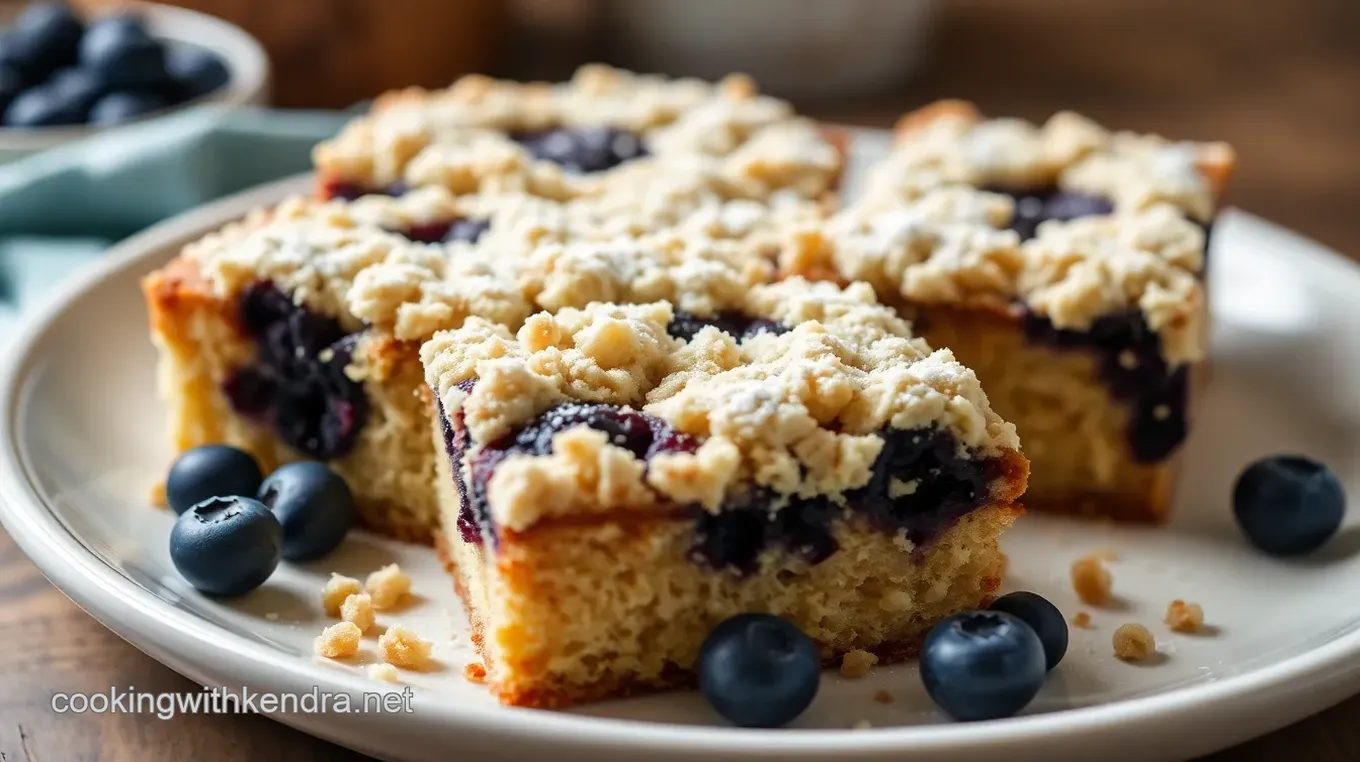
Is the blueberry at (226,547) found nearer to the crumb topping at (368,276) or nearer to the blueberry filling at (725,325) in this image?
the crumb topping at (368,276)

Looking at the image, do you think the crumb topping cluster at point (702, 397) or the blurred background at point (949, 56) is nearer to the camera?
the crumb topping cluster at point (702, 397)

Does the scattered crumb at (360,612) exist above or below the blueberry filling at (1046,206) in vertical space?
below

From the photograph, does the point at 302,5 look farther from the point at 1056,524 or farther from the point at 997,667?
the point at 997,667

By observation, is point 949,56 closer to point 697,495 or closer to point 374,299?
point 374,299

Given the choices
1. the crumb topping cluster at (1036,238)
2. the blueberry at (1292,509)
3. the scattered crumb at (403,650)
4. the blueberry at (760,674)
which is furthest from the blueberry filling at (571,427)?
the blueberry at (1292,509)

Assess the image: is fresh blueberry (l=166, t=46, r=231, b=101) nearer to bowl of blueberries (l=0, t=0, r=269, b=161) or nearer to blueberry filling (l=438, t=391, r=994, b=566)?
bowl of blueberries (l=0, t=0, r=269, b=161)
